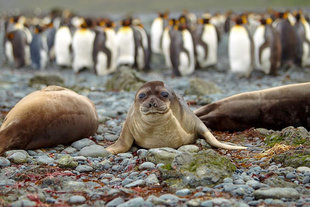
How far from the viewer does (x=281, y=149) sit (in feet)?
19.0

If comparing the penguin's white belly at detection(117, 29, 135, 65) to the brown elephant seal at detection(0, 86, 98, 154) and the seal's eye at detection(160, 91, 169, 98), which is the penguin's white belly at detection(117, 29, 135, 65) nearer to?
the brown elephant seal at detection(0, 86, 98, 154)

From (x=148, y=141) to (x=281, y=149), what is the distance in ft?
5.23

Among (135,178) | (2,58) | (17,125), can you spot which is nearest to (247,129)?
(135,178)

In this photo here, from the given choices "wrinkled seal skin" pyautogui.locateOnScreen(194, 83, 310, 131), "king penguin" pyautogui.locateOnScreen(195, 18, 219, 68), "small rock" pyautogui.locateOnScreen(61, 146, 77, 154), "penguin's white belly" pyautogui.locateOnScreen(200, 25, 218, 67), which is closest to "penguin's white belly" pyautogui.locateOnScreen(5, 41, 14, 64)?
"king penguin" pyautogui.locateOnScreen(195, 18, 219, 68)

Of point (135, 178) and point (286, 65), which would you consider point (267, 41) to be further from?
point (135, 178)

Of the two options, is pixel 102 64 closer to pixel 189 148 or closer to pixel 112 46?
pixel 112 46

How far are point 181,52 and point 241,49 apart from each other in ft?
7.12

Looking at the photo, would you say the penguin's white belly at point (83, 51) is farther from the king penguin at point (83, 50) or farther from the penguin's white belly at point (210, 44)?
the penguin's white belly at point (210, 44)

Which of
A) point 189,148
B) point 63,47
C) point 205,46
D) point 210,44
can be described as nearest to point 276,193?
point 189,148

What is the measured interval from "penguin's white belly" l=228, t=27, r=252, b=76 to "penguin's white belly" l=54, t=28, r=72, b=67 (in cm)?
750

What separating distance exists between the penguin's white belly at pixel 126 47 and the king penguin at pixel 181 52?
63.1 inches

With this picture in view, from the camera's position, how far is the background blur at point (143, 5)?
7162 centimetres

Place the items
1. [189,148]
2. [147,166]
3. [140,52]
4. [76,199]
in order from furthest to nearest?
[140,52]
[189,148]
[147,166]
[76,199]

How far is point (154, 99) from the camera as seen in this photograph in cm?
576
